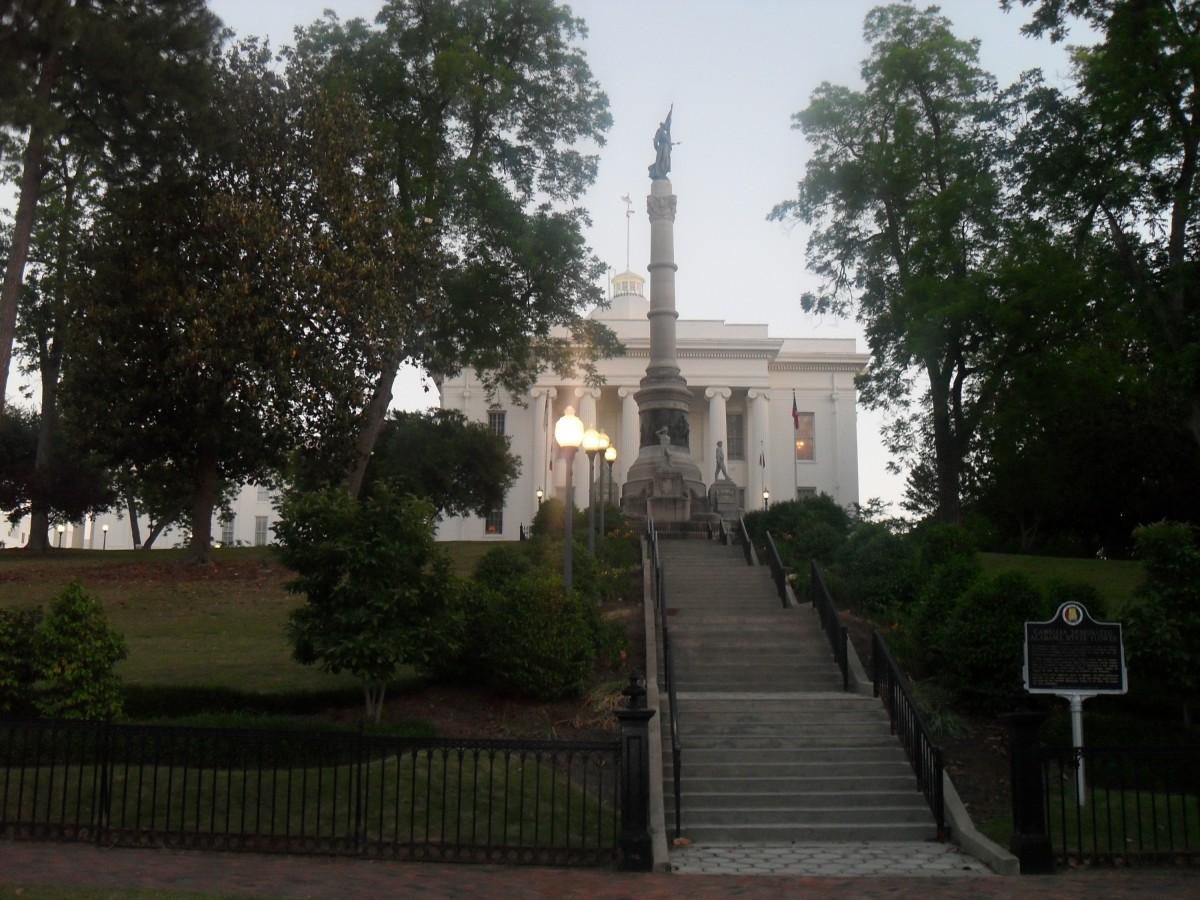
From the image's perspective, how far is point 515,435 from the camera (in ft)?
213

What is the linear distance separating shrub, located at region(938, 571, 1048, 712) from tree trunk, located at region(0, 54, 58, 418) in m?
13.7

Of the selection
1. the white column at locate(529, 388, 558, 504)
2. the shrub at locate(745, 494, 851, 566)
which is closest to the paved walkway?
the shrub at locate(745, 494, 851, 566)

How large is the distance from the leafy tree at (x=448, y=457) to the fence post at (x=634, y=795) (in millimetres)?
32045

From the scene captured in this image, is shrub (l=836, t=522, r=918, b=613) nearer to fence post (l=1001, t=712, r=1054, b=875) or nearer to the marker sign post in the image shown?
the marker sign post

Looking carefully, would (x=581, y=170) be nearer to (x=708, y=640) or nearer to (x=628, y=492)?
(x=628, y=492)

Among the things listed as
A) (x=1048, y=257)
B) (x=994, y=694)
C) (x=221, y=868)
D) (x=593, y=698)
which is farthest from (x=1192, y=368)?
(x=221, y=868)

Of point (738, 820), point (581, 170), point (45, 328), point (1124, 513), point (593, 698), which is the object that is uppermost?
point (581, 170)

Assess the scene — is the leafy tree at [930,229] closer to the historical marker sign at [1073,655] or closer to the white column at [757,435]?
the historical marker sign at [1073,655]

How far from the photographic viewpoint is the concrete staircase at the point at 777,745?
1148cm

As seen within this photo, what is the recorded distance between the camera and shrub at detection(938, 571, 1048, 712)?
14.1 meters

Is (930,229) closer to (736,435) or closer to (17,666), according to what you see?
(17,666)

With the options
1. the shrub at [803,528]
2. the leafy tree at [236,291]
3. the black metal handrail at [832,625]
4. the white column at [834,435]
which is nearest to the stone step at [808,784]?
the black metal handrail at [832,625]

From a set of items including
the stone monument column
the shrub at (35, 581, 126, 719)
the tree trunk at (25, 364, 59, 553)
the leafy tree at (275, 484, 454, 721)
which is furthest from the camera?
the stone monument column

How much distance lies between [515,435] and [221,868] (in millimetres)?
55829
